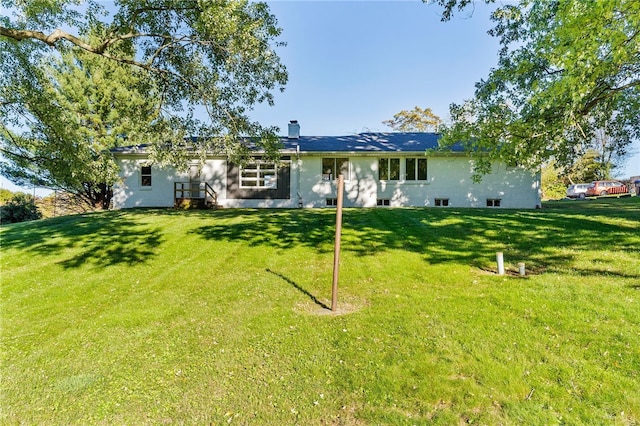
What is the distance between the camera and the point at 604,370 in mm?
3406

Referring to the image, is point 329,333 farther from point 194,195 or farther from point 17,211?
point 17,211

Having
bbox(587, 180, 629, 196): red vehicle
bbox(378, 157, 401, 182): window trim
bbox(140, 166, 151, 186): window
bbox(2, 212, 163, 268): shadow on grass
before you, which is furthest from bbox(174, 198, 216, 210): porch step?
bbox(587, 180, 629, 196): red vehicle

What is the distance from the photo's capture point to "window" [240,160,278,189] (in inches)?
733

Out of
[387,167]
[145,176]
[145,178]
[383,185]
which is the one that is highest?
[387,167]

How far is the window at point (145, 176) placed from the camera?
19.1m

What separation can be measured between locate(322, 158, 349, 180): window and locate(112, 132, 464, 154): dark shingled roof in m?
0.58

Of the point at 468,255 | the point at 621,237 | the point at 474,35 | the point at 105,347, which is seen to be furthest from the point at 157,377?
the point at 474,35

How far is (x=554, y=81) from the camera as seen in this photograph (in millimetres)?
6848

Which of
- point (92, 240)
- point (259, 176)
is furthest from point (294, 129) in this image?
point (92, 240)

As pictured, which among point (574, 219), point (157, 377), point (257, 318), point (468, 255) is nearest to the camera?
point (157, 377)

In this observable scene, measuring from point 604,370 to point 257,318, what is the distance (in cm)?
415

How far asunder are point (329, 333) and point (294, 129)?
1805cm

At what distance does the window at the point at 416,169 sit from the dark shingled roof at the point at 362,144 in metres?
0.65

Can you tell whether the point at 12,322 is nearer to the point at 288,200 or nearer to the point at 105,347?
the point at 105,347
